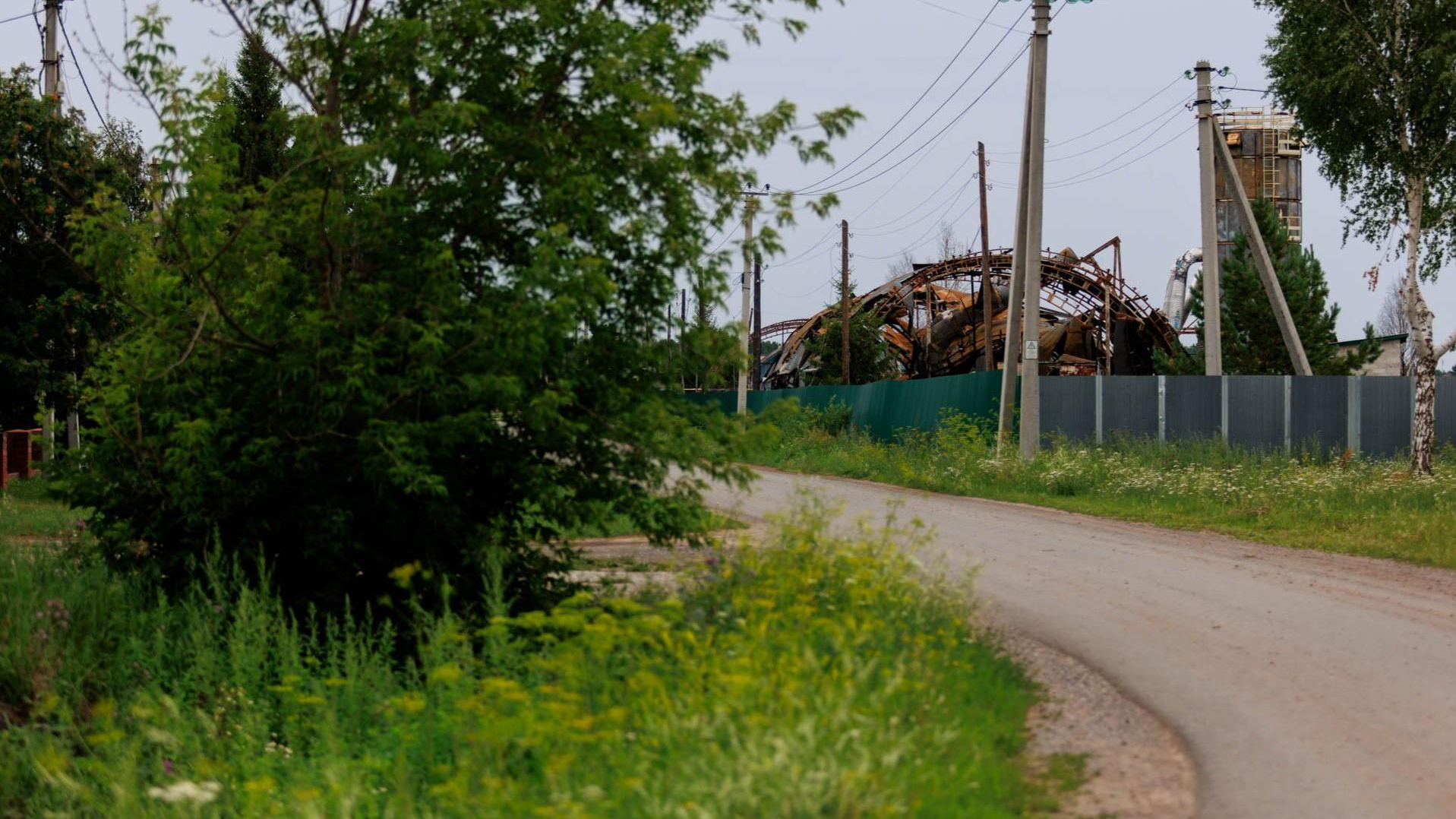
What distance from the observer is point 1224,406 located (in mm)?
26812

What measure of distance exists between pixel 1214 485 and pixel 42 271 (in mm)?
17853

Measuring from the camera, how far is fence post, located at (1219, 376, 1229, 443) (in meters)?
26.8

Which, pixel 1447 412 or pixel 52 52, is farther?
pixel 1447 412

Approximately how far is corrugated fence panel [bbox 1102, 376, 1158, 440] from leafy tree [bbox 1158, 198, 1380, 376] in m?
11.2

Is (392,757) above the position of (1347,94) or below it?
below

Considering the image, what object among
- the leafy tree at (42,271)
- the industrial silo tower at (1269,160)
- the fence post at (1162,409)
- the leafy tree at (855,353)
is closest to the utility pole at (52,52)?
the leafy tree at (42,271)

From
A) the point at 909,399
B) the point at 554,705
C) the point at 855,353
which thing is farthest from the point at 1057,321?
the point at 554,705

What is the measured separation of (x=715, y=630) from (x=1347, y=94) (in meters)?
21.3

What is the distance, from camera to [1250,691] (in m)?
7.73

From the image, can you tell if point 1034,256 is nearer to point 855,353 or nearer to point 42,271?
point 42,271

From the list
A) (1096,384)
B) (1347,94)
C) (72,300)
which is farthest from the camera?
(1096,384)

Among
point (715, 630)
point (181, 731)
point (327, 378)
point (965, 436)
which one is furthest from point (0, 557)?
point (965, 436)

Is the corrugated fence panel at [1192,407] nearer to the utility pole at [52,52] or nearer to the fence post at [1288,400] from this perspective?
the fence post at [1288,400]

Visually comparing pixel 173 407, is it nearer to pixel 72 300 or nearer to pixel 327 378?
pixel 327 378
